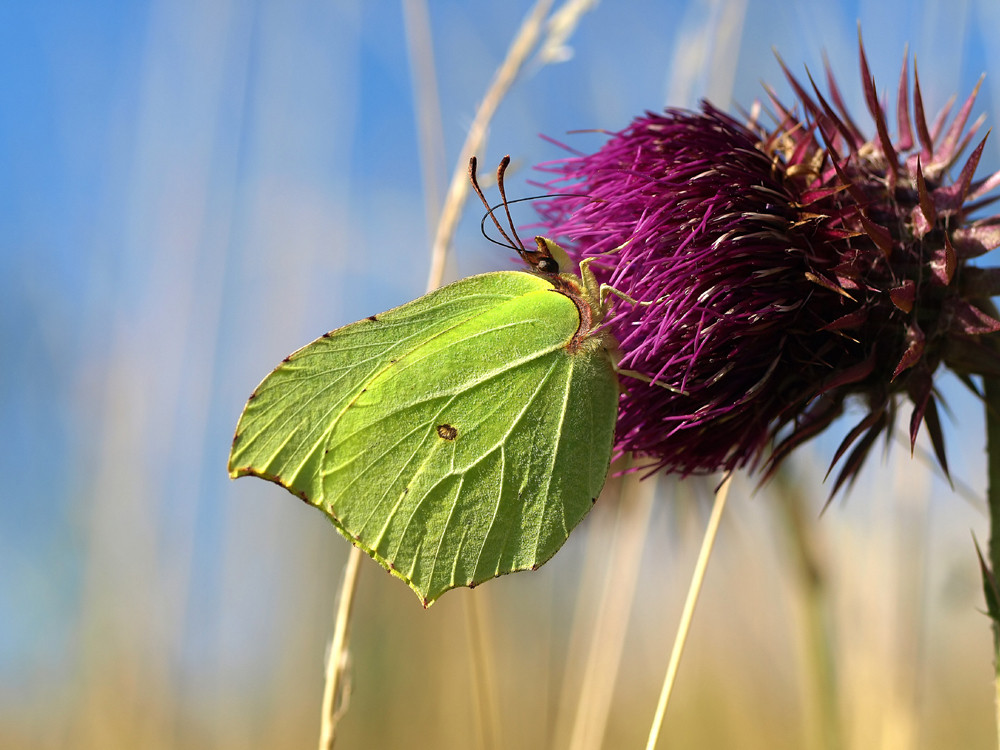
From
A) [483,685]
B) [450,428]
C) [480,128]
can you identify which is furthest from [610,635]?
[480,128]

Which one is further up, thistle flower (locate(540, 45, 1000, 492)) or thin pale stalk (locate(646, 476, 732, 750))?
thistle flower (locate(540, 45, 1000, 492))

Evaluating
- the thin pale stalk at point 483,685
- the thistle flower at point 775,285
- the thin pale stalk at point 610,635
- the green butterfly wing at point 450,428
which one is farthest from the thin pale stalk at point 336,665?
the thin pale stalk at point 610,635

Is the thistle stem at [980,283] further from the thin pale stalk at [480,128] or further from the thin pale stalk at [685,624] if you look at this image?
the thin pale stalk at [480,128]

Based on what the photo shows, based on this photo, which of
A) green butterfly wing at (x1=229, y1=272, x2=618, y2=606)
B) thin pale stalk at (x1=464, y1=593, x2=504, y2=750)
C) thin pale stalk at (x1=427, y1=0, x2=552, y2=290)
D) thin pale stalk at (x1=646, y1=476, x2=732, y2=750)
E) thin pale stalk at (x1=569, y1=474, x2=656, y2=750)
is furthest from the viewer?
thin pale stalk at (x1=569, y1=474, x2=656, y2=750)

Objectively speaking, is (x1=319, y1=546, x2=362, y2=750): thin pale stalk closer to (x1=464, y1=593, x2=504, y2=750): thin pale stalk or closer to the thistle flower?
(x1=464, y1=593, x2=504, y2=750): thin pale stalk

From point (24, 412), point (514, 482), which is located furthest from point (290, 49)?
point (514, 482)

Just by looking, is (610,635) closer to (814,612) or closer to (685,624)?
(814,612)

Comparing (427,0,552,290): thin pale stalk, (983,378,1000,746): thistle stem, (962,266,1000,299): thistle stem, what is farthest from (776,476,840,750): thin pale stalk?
(427,0,552,290): thin pale stalk
